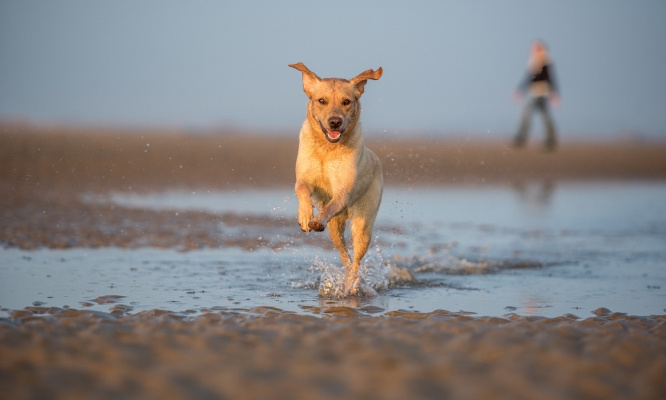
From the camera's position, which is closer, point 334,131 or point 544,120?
point 334,131

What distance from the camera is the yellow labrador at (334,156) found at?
7.01m

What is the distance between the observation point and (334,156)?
7152 millimetres

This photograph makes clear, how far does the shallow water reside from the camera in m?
6.73

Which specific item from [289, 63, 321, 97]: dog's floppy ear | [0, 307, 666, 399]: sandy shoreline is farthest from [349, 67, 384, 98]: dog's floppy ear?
[0, 307, 666, 399]: sandy shoreline

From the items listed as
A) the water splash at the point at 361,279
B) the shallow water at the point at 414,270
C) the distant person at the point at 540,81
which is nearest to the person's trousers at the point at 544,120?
the distant person at the point at 540,81

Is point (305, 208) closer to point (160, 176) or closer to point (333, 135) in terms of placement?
point (333, 135)

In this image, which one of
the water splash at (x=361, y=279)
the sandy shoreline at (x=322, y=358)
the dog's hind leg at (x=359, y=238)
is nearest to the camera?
the sandy shoreline at (x=322, y=358)

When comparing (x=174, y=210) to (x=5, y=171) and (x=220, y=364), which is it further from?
(x=220, y=364)

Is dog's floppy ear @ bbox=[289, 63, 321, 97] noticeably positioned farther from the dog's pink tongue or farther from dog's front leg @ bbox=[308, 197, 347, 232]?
dog's front leg @ bbox=[308, 197, 347, 232]

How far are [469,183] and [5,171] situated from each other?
11359 millimetres

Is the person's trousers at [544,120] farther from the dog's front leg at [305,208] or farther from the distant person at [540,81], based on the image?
the dog's front leg at [305,208]

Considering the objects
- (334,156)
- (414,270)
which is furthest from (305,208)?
(414,270)

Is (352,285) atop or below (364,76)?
below

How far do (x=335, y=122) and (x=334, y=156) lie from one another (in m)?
0.37
